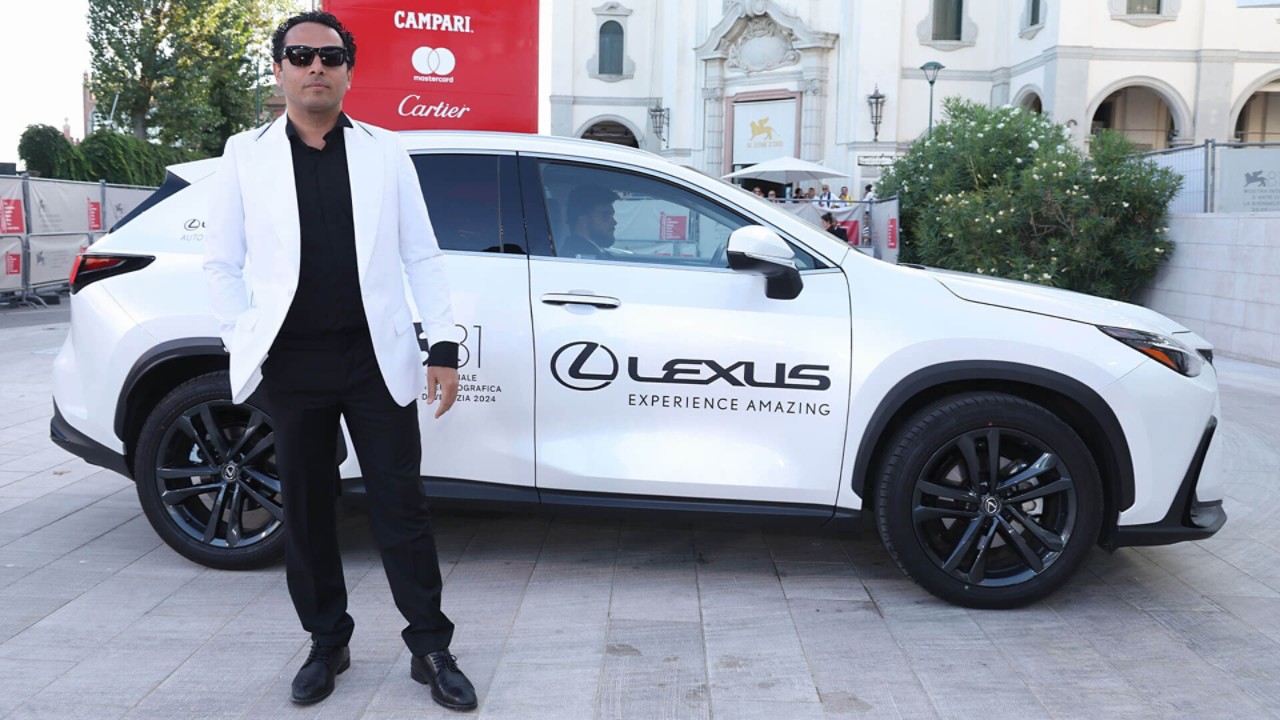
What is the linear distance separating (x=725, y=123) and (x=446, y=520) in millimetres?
37464

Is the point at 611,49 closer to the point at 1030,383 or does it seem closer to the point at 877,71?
the point at 877,71

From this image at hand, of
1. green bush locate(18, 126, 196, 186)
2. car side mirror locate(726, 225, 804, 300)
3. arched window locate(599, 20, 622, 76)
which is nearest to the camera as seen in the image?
car side mirror locate(726, 225, 804, 300)

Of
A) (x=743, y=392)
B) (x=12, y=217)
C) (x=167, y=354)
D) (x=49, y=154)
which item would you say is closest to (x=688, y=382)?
(x=743, y=392)

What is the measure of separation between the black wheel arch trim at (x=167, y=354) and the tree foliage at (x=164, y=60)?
1377 inches

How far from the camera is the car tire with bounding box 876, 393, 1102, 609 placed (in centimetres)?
406

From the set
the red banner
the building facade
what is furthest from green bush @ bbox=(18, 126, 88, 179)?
the red banner

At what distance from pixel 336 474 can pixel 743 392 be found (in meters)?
1.49

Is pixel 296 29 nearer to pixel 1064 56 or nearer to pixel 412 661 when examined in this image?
pixel 412 661

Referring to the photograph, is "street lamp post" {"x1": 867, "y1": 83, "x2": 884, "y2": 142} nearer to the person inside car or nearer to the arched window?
the arched window

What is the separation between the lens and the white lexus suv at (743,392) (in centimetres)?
408

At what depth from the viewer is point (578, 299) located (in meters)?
4.21

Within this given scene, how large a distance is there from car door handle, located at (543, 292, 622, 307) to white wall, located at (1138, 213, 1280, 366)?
30.3 ft

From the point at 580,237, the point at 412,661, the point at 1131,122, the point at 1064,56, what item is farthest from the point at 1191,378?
the point at 1131,122

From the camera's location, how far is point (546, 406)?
4.21m
